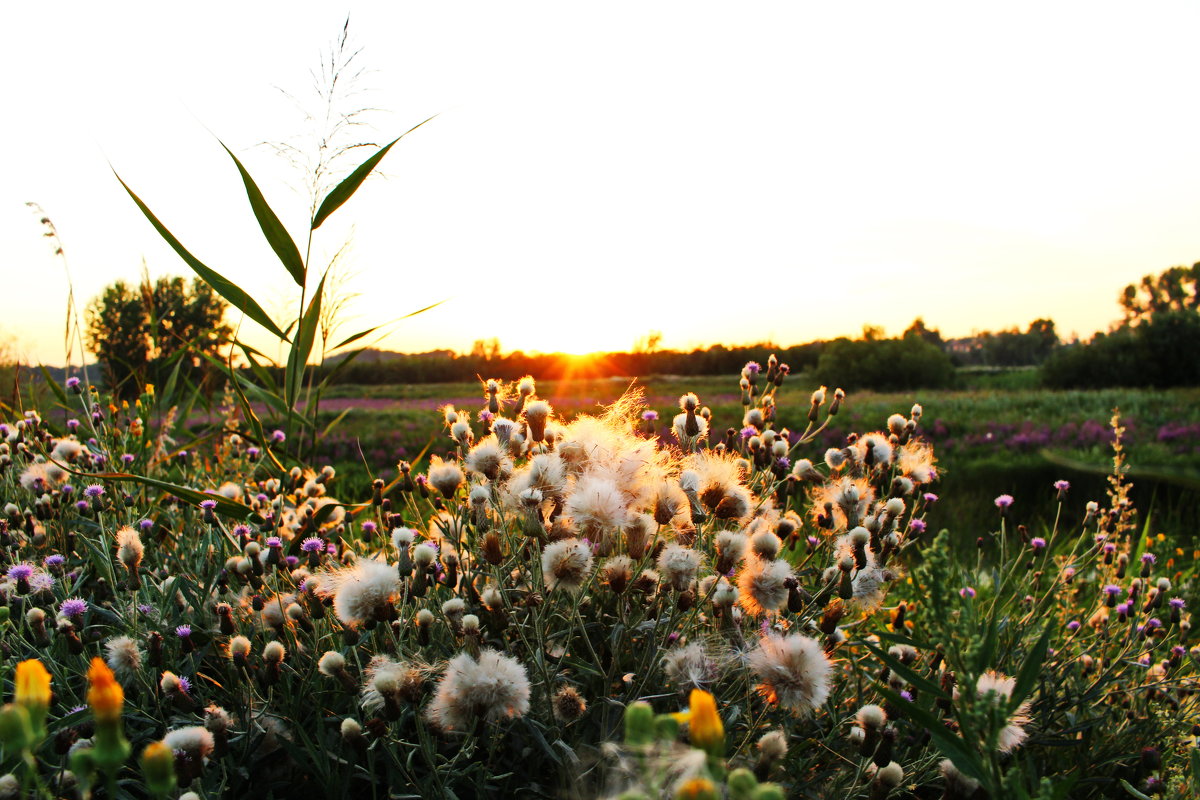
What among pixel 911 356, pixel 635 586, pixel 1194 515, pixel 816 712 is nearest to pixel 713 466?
pixel 635 586

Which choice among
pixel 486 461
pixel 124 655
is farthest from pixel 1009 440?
pixel 124 655

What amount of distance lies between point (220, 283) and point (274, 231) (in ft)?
0.84

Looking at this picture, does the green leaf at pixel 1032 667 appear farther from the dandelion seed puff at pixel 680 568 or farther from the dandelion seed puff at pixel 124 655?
the dandelion seed puff at pixel 124 655

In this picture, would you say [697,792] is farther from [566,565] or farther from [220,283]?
[220,283]

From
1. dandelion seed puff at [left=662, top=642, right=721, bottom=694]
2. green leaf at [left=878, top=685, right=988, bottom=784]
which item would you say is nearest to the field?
green leaf at [left=878, top=685, right=988, bottom=784]

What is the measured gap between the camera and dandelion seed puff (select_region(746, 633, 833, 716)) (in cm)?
135

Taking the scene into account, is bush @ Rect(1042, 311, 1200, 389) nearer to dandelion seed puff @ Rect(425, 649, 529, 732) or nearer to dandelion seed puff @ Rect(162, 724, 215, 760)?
dandelion seed puff @ Rect(425, 649, 529, 732)

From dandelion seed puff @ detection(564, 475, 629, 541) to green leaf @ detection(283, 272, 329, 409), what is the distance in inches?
57.1

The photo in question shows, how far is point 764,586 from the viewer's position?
1632 millimetres

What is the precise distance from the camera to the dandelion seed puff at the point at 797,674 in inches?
53.1

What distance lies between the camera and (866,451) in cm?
236

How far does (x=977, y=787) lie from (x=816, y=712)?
0.53 meters

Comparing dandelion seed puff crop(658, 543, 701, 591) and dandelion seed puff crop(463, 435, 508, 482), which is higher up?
dandelion seed puff crop(463, 435, 508, 482)

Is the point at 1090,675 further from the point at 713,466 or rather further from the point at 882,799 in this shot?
the point at 713,466
